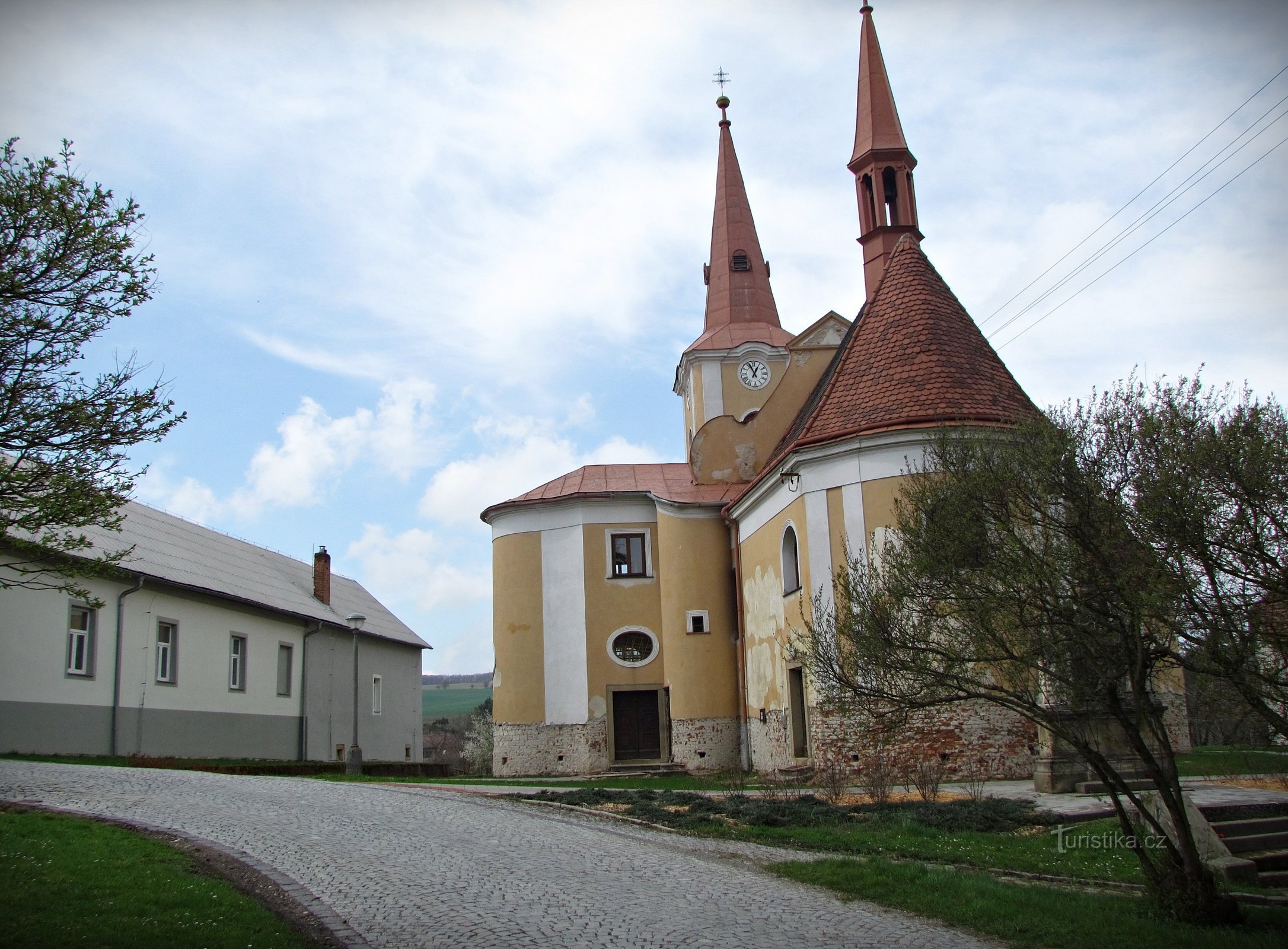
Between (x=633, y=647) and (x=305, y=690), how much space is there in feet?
34.0

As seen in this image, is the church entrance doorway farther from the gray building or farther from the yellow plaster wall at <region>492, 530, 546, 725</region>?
the gray building

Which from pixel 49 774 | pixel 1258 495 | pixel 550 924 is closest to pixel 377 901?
pixel 550 924

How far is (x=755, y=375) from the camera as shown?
32.1m

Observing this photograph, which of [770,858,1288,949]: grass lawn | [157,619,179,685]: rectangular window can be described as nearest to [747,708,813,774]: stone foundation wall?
[770,858,1288,949]: grass lawn

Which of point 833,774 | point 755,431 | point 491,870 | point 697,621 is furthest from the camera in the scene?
point 755,431

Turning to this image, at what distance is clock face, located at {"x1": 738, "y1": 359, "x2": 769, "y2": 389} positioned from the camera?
1261 inches

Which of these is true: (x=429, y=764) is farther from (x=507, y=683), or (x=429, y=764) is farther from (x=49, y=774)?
(x=49, y=774)

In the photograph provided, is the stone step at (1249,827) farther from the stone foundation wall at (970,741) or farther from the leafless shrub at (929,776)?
the stone foundation wall at (970,741)

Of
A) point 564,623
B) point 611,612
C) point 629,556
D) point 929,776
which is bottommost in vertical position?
point 929,776

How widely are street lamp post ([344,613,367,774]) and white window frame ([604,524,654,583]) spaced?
21.8ft

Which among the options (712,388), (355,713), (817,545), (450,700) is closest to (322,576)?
(355,713)

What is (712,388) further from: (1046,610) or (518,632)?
(1046,610)

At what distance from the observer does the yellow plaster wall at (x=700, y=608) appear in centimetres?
2648

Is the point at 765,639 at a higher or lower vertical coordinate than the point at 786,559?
lower
